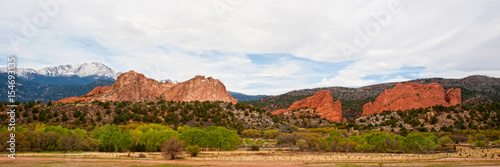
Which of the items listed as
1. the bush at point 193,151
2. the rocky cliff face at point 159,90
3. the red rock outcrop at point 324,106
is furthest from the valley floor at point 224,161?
the red rock outcrop at point 324,106

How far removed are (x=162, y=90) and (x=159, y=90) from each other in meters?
2.02

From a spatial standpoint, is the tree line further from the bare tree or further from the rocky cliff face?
the rocky cliff face

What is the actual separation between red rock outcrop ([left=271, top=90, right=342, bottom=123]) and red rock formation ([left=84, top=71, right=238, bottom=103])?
106ft

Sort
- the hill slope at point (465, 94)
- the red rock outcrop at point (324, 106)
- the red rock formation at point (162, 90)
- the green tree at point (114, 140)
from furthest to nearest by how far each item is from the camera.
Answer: the red rock outcrop at point (324, 106), the red rock formation at point (162, 90), the hill slope at point (465, 94), the green tree at point (114, 140)

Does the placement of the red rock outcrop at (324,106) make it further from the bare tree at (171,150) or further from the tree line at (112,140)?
the bare tree at (171,150)

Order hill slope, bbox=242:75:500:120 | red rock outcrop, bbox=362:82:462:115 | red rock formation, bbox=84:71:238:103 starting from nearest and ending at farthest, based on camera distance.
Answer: red rock outcrop, bbox=362:82:462:115, hill slope, bbox=242:75:500:120, red rock formation, bbox=84:71:238:103

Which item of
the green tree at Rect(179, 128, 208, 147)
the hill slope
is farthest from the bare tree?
the hill slope

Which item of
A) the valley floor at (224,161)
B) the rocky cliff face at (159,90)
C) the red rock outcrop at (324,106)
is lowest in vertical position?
the valley floor at (224,161)

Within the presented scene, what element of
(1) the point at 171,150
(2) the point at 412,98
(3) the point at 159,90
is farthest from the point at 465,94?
(1) the point at 171,150

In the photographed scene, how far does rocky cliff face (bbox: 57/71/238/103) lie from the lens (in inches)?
5910

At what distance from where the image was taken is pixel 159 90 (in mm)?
162375

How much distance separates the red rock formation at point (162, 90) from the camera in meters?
150

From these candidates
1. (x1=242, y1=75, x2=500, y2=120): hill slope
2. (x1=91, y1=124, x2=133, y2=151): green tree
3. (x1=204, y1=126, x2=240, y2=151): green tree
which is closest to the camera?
(x1=91, y1=124, x2=133, y2=151): green tree

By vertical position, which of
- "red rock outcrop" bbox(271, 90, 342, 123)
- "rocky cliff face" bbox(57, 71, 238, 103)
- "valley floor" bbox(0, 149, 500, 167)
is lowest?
"valley floor" bbox(0, 149, 500, 167)
